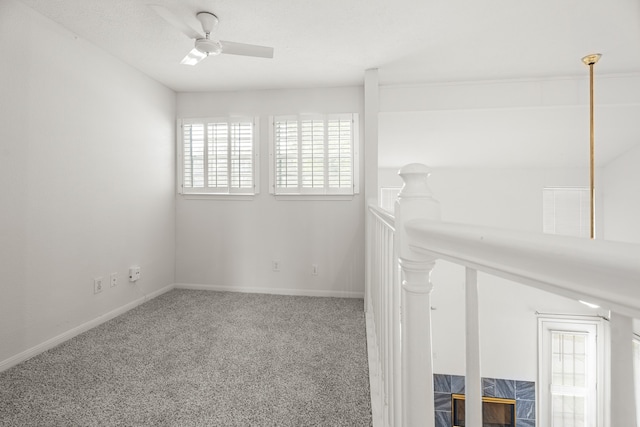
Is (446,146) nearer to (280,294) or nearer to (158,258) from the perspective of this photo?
(280,294)

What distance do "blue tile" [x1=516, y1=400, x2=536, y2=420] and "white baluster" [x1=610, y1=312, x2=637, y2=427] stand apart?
16.4 feet

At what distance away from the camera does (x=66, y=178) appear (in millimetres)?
2275

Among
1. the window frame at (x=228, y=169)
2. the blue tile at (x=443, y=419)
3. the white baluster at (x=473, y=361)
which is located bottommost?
the blue tile at (x=443, y=419)

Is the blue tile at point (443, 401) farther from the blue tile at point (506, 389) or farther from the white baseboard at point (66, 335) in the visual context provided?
the white baseboard at point (66, 335)

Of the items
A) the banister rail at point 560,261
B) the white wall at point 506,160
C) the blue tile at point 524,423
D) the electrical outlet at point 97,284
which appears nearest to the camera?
the banister rail at point 560,261

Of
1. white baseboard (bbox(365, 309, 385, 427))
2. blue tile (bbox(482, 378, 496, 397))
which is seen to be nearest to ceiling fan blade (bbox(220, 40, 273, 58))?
white baseboard (bbox(365, 309, 385, 427))

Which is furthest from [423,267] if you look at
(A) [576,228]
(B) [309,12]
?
(A) [576,228]

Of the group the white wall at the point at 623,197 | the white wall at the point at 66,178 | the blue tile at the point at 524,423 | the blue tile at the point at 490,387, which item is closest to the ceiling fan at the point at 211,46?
the white wall at the point at 66,178

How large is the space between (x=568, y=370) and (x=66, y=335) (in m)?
5.38

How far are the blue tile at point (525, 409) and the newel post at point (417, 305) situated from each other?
465 centimetres

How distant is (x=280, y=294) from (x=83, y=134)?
7.56ft

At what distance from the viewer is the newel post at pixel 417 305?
546 millimetres

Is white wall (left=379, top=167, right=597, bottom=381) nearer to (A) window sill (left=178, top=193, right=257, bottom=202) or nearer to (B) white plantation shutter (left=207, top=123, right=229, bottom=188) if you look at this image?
(A) window sill (left=178, top=193, right=257, bottom=202)

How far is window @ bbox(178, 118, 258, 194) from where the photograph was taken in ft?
11.4
